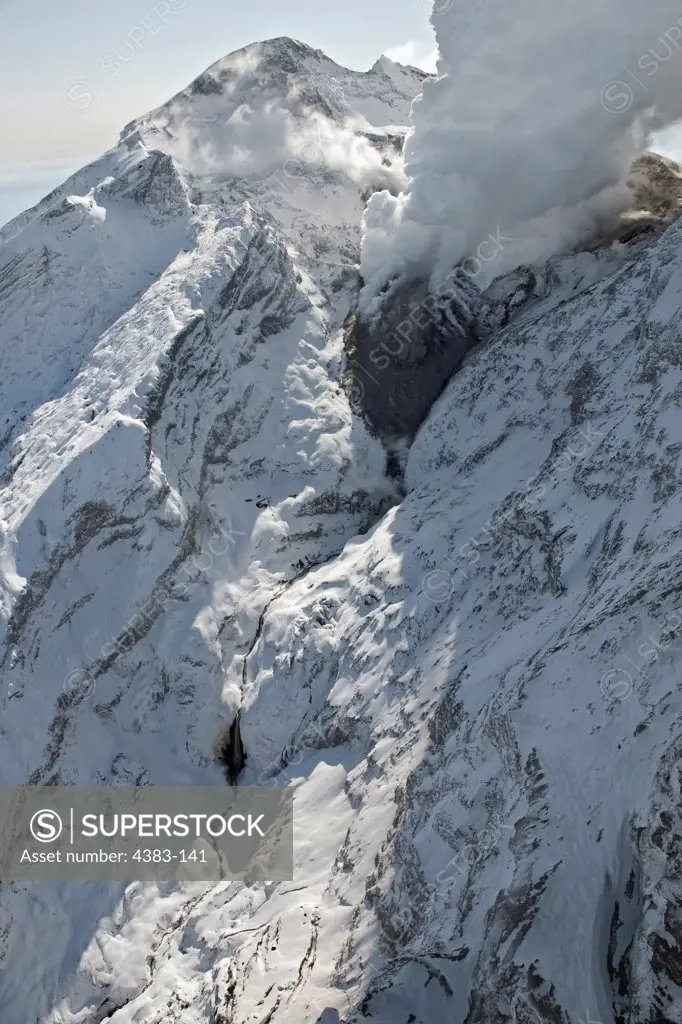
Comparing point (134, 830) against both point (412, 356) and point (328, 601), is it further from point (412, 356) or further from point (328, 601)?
point (412, 356)

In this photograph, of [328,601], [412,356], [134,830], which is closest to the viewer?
[134,830]

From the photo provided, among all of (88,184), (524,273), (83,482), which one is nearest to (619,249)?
(524,273)

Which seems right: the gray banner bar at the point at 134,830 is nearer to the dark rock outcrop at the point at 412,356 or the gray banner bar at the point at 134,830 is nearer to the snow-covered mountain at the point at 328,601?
the snow-covered mountain at the point at 328,601

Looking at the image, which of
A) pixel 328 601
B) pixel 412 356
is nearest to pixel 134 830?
pixel 328 601

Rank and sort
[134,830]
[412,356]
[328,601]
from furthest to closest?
[412,356] < [328,601] < [134,830]

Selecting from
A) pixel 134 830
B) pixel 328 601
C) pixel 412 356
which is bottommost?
pixel 134 830

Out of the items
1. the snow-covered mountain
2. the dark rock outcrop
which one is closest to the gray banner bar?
the snow-covered mountain

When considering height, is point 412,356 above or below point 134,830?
above

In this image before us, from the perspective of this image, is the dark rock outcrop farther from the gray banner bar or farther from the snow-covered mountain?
the gray banner bar
